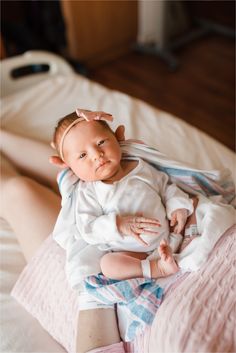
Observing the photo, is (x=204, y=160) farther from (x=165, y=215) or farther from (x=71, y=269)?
(x=71, y=269)

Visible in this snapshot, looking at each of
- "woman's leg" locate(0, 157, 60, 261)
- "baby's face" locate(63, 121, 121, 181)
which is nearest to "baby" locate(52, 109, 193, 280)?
"baby's face" locate(63, 121, 121, 181)

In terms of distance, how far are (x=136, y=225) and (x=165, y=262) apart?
9 centimetres

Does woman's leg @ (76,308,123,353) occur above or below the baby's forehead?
below

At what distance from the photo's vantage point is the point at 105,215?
75 cm

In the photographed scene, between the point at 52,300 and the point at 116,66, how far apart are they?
203 cm

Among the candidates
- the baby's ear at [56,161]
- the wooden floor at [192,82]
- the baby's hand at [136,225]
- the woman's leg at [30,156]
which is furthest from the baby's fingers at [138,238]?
the wooden floor at [192,82]

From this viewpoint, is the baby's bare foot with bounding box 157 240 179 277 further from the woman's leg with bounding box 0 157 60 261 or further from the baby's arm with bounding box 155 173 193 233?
the woman's leg with bounding box 0 157 60 261

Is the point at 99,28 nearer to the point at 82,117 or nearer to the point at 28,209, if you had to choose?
the point at 28,209

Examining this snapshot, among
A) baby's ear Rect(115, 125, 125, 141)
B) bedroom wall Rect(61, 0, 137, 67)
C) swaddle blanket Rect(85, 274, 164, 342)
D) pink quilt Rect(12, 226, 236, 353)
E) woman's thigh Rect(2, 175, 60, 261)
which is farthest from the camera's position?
bedroom wall Rect(61, 0, 137, 67)

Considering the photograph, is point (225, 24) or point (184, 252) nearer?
point (184, 252)

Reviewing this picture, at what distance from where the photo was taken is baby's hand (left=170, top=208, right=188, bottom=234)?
0.78 metres

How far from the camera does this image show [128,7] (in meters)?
2.55

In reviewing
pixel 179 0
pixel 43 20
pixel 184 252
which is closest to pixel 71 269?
pixel 184 252

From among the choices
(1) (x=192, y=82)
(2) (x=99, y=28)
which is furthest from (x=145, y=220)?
(2) (x=99, y=28)
